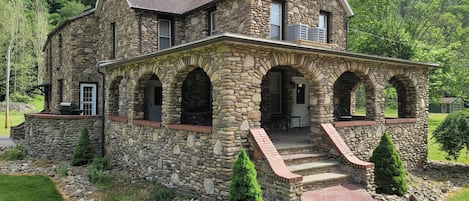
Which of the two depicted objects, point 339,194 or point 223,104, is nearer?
point 339,194

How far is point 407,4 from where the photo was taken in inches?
1103

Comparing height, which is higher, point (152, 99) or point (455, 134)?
point (152, 99)

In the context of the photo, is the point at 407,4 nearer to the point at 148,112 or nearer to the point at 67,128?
the point at 148,112

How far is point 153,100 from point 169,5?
427 centimetres

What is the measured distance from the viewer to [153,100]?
565 inches

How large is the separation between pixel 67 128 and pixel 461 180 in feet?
50.7

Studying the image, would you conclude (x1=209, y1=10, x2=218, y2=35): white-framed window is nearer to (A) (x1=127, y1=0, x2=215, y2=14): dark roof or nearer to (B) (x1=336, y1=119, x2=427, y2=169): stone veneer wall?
(A) (x1=127, y1=0, x2=215, y2=14): dark roof

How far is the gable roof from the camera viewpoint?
13490mm

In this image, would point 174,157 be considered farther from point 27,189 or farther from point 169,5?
point 169,5

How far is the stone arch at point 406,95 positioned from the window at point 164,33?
928 cm

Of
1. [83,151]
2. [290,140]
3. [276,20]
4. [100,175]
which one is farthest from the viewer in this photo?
[83,151]

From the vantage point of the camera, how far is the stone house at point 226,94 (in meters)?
7.66

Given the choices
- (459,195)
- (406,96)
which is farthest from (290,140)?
(406,96)

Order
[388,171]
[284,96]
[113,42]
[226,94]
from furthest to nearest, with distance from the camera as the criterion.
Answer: [113,42] → [284,96] → [388,171] → [226,94]
